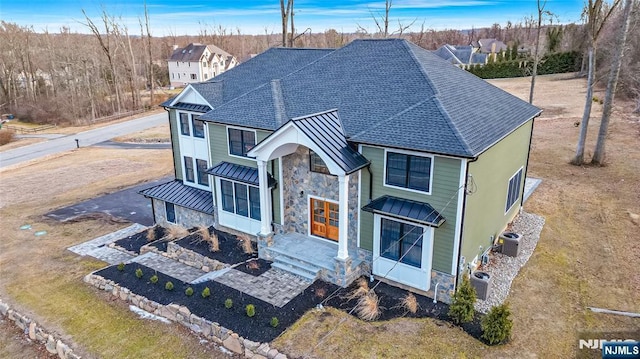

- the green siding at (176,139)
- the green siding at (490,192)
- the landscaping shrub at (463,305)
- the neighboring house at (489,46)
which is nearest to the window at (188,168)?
the green siding at (176,139)

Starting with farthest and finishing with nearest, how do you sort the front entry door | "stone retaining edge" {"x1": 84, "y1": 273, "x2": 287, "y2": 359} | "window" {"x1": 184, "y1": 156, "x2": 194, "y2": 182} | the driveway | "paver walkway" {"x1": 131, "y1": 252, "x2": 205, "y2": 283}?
the driveway → "window" {"x1": 184, "y1": 156, "x2": 194, "y2": 182} → the front entry door → "paver walkway" {"x1": 131, "y1": 252, "x2": 205, "y2": 283} → "stone retaining edge" {"x1": 84, "y1": 273, "x2": 287, "y2": 359}

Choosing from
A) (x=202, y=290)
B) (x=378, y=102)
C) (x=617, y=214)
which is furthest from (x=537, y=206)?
(x=202, y=290)

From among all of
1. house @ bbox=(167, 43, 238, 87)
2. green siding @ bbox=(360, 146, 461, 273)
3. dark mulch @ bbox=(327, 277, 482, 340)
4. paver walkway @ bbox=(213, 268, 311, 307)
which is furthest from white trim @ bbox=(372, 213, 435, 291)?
house @ bbox=(167, 43, 238, 87)

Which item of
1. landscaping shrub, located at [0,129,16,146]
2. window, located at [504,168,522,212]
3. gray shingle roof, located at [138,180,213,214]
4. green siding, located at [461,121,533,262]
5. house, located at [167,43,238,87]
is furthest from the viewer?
house, located at [167,43,238,87]

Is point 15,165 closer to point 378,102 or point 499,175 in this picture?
point 378,102

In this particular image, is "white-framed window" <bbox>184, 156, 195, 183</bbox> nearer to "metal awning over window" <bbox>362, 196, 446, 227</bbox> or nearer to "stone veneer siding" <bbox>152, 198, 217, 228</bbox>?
"stone veneer siding" <bbox>152, 198, 217, 228</bbox>

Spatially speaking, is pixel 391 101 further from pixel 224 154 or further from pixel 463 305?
pixel 224 154

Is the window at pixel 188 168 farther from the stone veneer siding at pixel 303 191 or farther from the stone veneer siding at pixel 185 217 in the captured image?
the stone veneer siding at pixel 303 191
